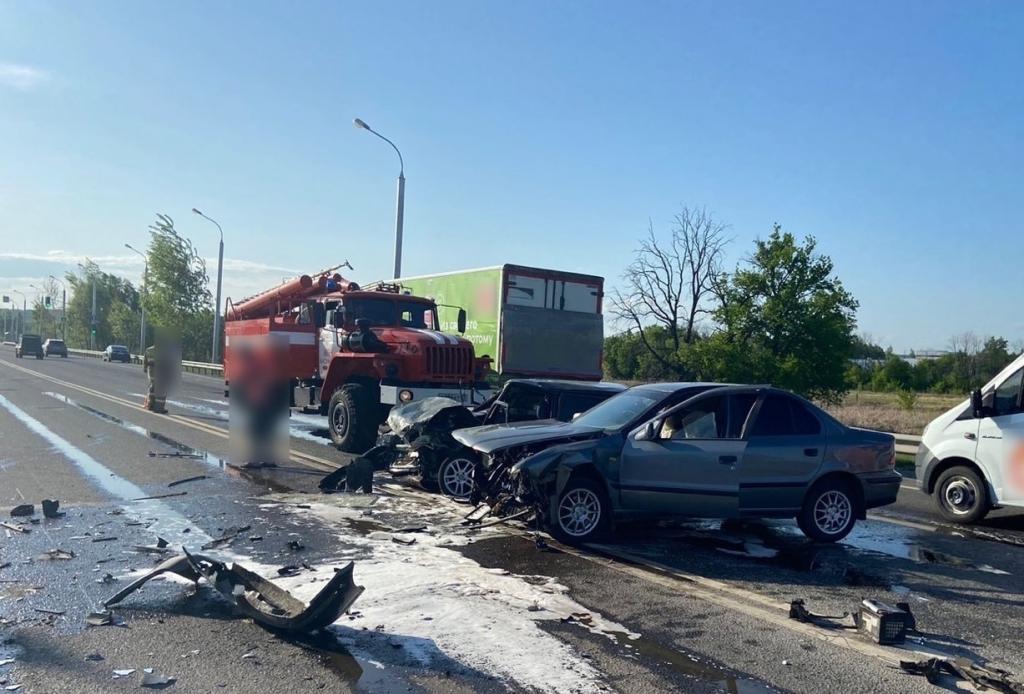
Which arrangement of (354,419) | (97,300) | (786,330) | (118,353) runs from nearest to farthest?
(354,419)
(786,330)
(118,353)
(97,300)

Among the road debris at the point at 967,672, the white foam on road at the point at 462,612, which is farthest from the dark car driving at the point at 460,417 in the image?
the road debris at the point at 967,672

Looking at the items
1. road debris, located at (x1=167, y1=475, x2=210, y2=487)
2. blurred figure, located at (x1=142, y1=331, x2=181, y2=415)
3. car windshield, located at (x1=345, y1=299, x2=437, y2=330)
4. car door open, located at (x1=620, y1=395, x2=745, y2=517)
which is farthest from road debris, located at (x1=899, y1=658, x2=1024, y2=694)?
blurred figure, located at (x1=142, y1=331, x2=181, y2=415)

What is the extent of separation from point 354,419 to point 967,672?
10.5 metres

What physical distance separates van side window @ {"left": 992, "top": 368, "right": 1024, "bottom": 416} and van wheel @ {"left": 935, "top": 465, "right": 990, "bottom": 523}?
814mm

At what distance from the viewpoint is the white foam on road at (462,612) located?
192 inches

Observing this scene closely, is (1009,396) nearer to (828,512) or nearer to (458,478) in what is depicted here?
(828,512)

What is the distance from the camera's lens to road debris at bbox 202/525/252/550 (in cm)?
759

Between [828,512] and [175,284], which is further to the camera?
[175,284]

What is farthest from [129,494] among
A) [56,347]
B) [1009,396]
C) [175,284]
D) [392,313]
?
[56,347]

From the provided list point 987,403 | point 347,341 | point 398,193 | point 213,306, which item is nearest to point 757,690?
point 987,403

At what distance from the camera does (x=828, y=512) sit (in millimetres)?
8742

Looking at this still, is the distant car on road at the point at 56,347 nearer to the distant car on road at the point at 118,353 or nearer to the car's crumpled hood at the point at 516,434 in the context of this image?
the distant car on road at the point at 118,353

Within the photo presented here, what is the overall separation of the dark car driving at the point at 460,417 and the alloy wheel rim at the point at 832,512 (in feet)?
A: 10.3

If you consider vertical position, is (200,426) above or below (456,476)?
below
